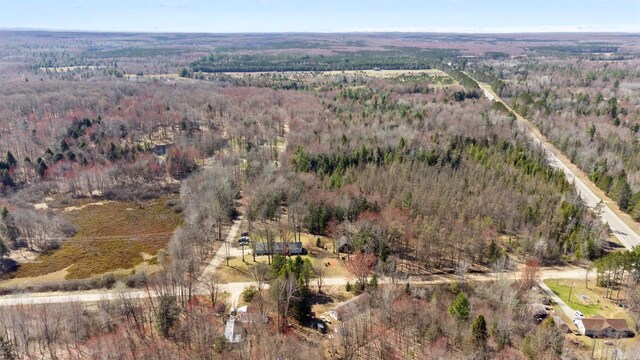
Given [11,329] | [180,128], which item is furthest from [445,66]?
[11,329]

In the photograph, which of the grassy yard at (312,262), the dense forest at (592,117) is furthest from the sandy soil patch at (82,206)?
the dense forest at (592,117)

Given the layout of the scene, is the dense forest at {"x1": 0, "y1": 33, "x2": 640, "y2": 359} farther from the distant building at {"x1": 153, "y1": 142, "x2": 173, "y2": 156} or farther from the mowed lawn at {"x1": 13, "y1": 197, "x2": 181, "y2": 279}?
the distant building at {"x1": 153, "y1": 142, "x2": 173, "y2": 156}

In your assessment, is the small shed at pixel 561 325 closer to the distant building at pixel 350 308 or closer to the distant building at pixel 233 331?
the distant building at pixel 350 308

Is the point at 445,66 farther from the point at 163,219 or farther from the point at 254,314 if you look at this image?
the point at 254,314

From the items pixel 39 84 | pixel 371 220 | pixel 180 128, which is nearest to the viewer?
pixel 371 220

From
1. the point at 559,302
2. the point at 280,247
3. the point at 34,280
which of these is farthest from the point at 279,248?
the point at 559,302

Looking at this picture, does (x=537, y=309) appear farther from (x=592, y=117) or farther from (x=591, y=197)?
(x=592, y=117)
